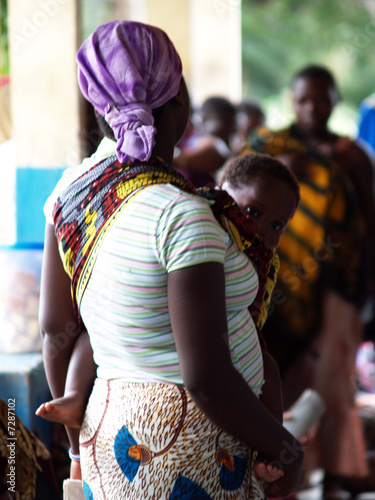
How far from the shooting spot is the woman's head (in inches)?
133

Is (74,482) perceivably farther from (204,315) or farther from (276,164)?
(276,164)

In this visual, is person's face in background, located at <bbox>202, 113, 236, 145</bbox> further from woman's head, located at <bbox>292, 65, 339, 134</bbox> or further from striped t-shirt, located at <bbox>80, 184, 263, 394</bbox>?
striped t-shirt, located at <bbox>80, 184, 263, 394</bbox>

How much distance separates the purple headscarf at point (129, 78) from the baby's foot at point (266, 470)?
22.0 inches

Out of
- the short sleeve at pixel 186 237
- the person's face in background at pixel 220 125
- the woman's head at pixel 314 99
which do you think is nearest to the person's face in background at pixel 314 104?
the woman's head at pixel 314 99

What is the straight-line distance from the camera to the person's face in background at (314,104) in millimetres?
3373

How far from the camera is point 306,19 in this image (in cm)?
1191

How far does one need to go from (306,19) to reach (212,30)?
196 inches

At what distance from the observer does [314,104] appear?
338 cm

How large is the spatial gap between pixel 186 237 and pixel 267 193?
466 millimetres

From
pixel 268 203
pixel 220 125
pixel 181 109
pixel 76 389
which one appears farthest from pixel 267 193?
pixel 220 125

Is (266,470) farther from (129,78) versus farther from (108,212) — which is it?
(129,78)

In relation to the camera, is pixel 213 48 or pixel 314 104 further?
pixel 213 48

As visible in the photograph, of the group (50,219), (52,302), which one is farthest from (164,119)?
(52,302)

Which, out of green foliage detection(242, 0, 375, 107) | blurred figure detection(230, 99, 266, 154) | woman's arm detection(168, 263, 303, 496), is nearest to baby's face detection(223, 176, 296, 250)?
woman's arm detection(168, 263, 303, 496)
